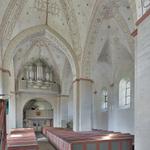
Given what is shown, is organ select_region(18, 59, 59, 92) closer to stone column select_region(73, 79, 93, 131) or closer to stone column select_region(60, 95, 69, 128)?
stone column select_region(60, 95, 69, 128)

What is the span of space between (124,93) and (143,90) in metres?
11.4

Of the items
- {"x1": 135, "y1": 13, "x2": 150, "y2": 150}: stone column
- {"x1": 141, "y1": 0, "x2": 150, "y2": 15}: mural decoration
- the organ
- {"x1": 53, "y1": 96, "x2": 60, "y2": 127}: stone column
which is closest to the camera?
{"x1": 135, "y1": 13, "x2": 150, "y2": 150}: stone column

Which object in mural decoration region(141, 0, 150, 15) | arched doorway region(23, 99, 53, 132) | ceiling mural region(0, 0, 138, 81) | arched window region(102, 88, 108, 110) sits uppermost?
ceiling mural region(0, 0, 138, 81)

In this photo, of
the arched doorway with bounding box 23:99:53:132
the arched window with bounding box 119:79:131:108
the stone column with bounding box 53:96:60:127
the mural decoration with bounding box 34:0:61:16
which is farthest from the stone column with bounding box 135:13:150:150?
the arched doorway with bounding box 23:99:53:132

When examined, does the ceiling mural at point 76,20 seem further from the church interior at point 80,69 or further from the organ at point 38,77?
the organ at point 38,77

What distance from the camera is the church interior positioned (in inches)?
163

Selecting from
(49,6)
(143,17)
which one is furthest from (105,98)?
(143,17)

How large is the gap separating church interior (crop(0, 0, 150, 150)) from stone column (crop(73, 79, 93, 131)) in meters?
0.06

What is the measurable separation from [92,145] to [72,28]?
7.06 meters

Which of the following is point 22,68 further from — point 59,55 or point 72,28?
point 72,28

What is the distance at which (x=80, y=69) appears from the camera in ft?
37.1

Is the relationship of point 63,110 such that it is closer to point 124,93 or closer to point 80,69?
point 124,93

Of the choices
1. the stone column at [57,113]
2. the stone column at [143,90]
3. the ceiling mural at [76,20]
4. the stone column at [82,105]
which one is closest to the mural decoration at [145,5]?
the stone column at [143,90]

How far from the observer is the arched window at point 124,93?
1429cm
